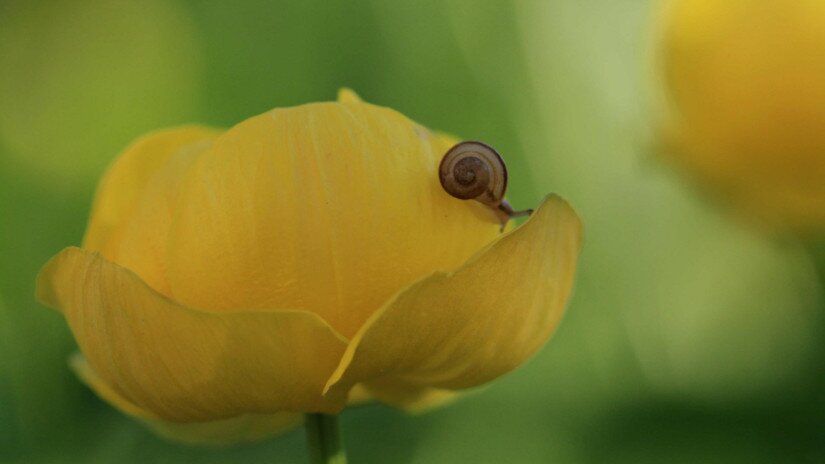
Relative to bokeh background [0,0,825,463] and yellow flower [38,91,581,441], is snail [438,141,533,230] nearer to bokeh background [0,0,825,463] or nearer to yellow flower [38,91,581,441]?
yellow flower [38,91,581,441]

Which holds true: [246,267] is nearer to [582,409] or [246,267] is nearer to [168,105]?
[582,409]

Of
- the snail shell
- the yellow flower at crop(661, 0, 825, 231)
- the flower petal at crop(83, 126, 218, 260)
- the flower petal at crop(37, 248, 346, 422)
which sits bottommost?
the flower petal at crop(37, 248, 346, 422)

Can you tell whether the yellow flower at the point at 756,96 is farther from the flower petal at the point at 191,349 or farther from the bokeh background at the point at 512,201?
the flower petal at the point at 191,349

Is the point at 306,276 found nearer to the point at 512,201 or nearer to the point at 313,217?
the point at 313,217

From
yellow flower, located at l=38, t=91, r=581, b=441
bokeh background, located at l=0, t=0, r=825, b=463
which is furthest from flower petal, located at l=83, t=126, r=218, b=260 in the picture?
bokeh background, located at l=0, t=0, r=825, b=463

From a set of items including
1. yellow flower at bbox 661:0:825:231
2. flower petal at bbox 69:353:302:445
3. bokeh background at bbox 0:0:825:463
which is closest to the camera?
flower petal at bbox 69:353:302:445

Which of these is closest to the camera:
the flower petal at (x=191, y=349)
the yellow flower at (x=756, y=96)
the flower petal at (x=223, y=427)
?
the flower petal at (x=191, y=349)

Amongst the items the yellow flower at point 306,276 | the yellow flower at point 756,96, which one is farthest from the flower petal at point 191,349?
the yellow flower at point 756,96
